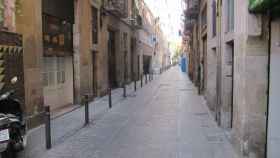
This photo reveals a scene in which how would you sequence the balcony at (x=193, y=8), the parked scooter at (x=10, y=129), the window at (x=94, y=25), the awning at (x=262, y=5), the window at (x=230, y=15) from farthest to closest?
the balcony at (x=193, y=8)
the window at (x=94, y=25)
the window at (x=230, y=15)
the parked scooter at (x=10, y=129)
the awning at (x=262, y=5)

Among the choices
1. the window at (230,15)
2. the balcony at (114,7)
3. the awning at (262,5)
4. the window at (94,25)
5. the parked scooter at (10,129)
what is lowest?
the parked scooter at (10,129)

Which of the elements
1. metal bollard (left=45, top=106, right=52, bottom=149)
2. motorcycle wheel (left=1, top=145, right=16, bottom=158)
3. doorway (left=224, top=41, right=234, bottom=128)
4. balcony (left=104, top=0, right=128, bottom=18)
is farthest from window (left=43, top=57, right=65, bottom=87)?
doorway (left=224, top=41, right=234, bottom=128)

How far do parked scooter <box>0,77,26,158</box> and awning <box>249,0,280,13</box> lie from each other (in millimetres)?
4232

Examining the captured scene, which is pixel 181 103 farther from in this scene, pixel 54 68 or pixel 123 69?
pixel 123 69

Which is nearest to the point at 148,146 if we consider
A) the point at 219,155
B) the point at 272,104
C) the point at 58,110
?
the point at 219,155

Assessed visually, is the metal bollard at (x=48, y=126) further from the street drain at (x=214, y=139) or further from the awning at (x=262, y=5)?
the awning at (x=262, y=5)

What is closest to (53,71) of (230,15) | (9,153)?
(9,153)

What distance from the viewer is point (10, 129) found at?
5.61 metres

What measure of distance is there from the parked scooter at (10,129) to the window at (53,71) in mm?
5315

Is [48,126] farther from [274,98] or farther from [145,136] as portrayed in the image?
[274,98]

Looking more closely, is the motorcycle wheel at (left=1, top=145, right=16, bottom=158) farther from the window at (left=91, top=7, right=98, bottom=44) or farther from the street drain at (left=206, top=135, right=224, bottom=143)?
the window at (left=91, top=7, right=98, bottom=44)

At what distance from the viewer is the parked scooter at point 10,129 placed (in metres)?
5.41

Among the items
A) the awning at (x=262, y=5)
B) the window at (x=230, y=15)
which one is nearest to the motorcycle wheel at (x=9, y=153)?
the awning at (x=262, y=5)

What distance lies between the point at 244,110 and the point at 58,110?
7.88 meters
